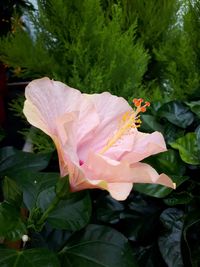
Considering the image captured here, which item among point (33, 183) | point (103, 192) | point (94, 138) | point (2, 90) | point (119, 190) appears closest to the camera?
point (119, 190)

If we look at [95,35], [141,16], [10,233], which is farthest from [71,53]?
[10,233]

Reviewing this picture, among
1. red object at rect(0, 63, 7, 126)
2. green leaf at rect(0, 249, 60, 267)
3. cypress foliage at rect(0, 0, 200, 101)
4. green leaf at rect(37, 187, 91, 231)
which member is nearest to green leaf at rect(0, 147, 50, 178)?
green leaf at rect(37, 187, 91, 231)

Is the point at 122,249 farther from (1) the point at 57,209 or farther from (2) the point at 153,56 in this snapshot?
(2) the point at 153,56

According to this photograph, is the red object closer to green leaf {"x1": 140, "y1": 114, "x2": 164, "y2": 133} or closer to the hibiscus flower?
green leaf {"x1": 140, "y1": 114, "x2": 164, "y2": 133}

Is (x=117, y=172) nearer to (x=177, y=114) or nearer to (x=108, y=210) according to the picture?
(x=108, y=210)

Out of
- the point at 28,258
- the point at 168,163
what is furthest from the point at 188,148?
the point at 28,258

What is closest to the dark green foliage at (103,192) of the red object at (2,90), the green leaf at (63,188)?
the green leaf at (63,188)
